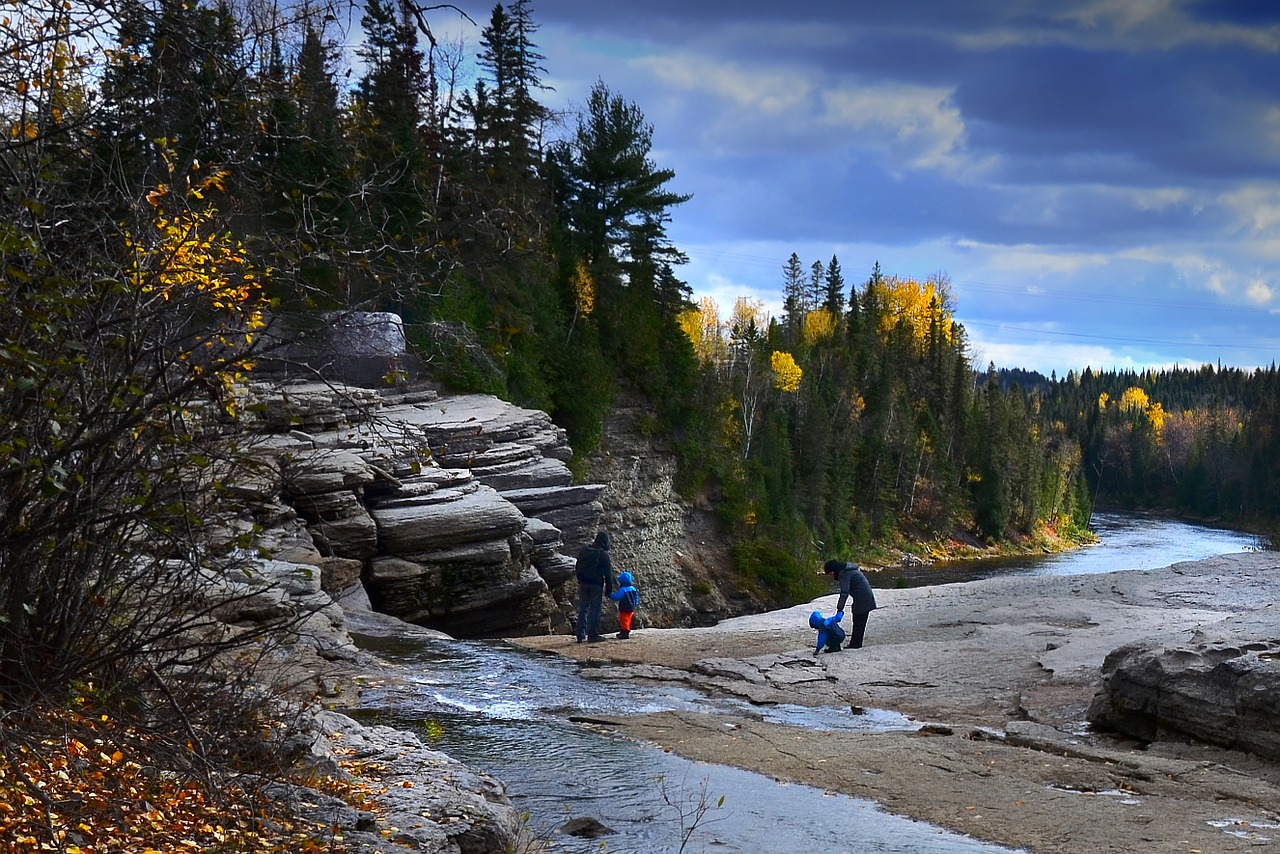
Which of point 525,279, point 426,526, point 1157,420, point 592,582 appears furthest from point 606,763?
point 1157,420

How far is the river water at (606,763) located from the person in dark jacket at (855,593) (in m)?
3.71

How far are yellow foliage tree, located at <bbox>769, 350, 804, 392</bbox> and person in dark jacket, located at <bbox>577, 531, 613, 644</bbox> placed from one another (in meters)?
62.0

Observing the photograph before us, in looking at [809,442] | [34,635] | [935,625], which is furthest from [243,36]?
[809,442]

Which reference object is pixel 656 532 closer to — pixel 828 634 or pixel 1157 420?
pixel 828 634

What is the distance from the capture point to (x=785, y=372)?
269 feet

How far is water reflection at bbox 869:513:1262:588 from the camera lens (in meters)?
57.6

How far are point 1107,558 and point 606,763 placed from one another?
62.7 meters

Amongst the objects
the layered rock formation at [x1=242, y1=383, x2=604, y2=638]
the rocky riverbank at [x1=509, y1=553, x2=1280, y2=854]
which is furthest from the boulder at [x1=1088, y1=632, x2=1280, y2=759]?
the layered rock formation at [x1=242, y1=383, x2=604, y2=638]

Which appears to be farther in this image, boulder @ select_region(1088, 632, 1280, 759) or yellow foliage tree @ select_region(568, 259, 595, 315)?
yellow foliage tree @ select_region(568, 259, 595, 315)

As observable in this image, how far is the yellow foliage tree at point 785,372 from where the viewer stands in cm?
8144

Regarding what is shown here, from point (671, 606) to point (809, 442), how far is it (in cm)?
3196

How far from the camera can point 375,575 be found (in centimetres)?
2291

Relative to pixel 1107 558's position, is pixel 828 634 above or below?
above

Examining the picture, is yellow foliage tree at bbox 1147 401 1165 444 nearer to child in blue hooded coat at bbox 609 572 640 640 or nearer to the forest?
child in blue hooded coat at bbox 609 572 640 640
